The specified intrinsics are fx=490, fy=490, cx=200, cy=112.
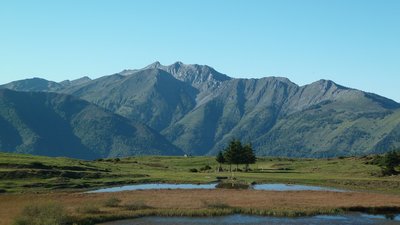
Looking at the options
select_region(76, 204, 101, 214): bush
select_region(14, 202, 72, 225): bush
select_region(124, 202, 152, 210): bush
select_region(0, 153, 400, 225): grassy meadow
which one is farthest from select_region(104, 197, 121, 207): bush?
select_region(14, 202, 72, 225): bush

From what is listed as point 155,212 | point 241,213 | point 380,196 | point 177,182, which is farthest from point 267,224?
point 177,182

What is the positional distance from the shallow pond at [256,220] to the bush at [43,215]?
6.59 metres

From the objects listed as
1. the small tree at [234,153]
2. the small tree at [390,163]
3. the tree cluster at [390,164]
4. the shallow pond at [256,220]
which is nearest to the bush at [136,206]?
the shallow pond at [256,220]

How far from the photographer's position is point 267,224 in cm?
6506

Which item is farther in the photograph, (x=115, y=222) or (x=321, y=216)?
(x=321, y=216)

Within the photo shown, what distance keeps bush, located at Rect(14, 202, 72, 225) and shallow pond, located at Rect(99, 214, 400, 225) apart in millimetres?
6593

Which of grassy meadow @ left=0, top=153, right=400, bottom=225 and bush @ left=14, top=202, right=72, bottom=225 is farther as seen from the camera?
grassy meadow @ left=0, top=153, right=400, bottom=225

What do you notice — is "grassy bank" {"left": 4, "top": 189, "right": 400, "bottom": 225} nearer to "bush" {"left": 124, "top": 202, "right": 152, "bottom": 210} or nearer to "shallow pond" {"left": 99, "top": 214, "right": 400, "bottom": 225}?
"bush" {"left": 124, "top": 202, "right": 152, "bottom": 210}

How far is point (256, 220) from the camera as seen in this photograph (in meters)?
67.9

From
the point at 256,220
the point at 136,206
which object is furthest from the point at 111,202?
the point at 256,220

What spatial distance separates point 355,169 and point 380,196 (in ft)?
181

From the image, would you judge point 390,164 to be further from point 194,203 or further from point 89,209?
point 89,209

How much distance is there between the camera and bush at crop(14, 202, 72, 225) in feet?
194

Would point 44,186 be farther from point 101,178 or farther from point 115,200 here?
point 115,200
